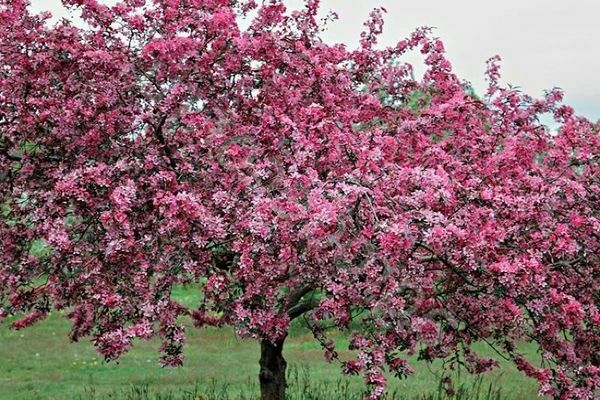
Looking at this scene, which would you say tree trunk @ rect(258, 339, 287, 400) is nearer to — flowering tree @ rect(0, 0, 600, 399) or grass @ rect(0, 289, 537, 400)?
flowering tree @ rect(0, 0, 600, 399)

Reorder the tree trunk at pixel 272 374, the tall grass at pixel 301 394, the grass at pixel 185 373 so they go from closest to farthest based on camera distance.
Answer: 1. the tree trunk at pixel 272 374
2. the tall grass at pixel 301 394
3. the grass at pixel 185 373

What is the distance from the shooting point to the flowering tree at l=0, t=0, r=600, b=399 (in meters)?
7.02

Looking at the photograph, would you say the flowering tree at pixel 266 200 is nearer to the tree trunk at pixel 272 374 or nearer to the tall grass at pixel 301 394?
the tree trunk at pixel 272 374

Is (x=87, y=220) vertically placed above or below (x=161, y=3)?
below

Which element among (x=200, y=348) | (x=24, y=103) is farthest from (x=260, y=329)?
(x=200, y=348)

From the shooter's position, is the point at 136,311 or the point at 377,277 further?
the point at 136,311

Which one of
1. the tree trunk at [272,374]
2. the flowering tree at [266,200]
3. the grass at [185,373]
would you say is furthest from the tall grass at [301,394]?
the flowering tree at [266,200]

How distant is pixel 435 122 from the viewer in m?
9.05

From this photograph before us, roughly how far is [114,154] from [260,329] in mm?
2372

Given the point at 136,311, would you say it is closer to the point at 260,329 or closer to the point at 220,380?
the point at 260,329

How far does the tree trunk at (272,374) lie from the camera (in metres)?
10.1

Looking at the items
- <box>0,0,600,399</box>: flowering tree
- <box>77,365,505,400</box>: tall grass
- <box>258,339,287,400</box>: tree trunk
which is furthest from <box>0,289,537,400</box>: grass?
<box>0,0,600,399</box>: flowering tree

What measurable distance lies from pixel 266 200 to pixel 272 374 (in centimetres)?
378

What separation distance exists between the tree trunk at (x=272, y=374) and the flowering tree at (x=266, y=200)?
308mm
